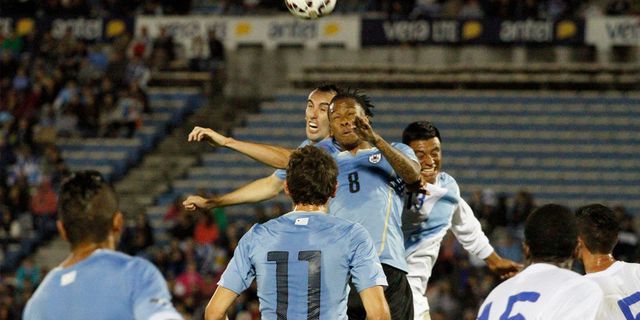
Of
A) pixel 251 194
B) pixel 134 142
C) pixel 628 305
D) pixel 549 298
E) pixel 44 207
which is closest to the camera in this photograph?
pixel 549 298

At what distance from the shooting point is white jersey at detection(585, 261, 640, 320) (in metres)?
6.79

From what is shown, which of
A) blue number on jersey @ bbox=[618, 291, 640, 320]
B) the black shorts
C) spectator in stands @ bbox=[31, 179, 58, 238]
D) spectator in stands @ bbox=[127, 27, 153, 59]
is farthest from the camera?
spectator in stands @ bbox=[127, 27, 153, 59]

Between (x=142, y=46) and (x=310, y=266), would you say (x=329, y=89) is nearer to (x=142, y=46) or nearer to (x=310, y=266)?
(x=310, y=266)

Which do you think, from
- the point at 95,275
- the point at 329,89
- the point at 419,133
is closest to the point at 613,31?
the point at 419,133

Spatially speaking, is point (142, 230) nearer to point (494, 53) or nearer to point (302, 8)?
point (494, 53)

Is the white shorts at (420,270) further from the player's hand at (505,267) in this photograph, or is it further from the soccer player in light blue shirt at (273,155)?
the soccer player in light blue shirt at (273,155)

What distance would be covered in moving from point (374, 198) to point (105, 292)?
274 centimetres

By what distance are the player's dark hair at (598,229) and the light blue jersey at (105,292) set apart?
8.94 feet

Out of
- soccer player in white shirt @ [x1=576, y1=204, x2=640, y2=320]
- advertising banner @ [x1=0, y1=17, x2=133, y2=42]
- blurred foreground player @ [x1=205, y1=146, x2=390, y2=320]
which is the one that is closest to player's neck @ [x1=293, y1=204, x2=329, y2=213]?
blurred foreground player @ [x1=205, y1=146, x2=390, y2=320]

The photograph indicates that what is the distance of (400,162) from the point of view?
7270mm

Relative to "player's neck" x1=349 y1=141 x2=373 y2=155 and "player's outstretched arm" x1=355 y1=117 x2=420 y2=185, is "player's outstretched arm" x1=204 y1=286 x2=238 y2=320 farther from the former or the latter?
"player's neck" x1=349 y1=141 x2=373 y2=155

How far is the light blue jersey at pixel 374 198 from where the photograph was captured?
7.50 meters

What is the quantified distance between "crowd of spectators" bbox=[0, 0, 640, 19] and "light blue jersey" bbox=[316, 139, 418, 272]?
57.4 feet

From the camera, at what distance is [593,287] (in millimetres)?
5457
